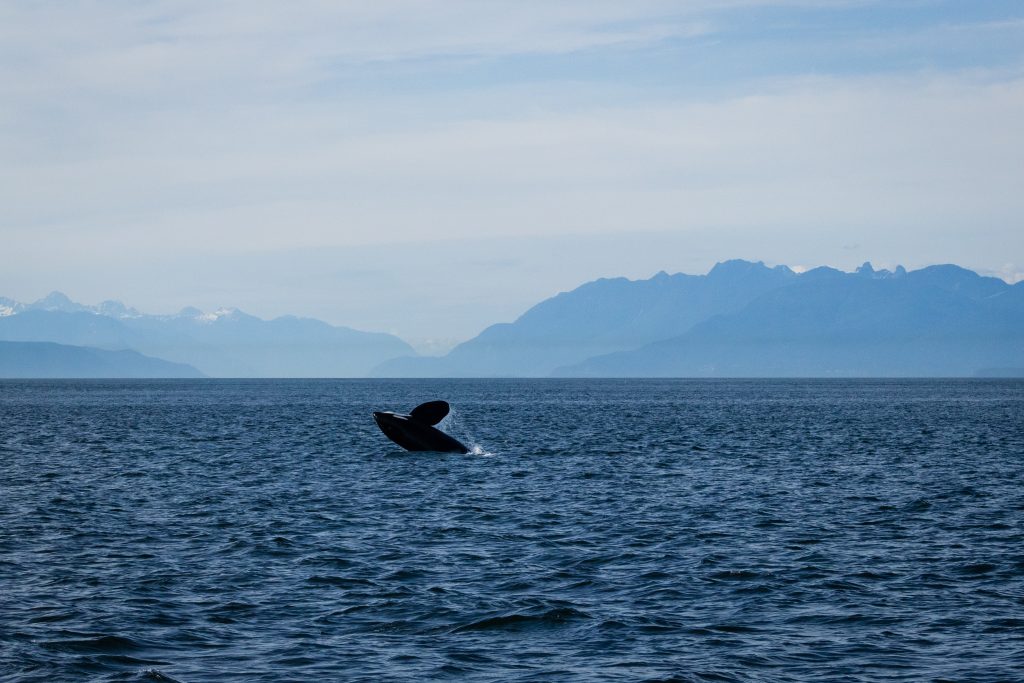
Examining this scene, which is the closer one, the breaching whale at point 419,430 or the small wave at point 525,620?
the small wave at point 525,620

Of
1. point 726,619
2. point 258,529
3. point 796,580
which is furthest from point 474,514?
point 726,619

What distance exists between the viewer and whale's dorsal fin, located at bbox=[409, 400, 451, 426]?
57.8 meters

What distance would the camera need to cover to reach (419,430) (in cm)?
6072

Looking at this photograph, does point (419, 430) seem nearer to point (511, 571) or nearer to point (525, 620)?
point (511, 571)

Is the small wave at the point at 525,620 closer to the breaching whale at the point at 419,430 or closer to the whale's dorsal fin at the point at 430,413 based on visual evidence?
the whale's dorsal fin at the point at 430,413

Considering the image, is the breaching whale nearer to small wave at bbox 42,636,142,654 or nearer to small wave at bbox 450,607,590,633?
small wave at bbox 450,607,590,633

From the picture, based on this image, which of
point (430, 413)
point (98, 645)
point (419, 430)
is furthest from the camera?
point (419, 430)

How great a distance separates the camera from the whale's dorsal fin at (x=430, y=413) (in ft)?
190

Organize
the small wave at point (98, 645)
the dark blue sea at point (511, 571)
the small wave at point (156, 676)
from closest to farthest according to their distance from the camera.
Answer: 1. the small wave at point (156, 676)
2. the dark blue sea at point (511, 571)
3. the small wave at point (98, 645)

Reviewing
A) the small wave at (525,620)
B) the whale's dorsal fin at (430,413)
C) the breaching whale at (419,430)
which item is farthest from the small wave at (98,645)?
the breaching whale at (419,430)

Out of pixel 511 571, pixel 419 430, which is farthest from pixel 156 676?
pixel 419 430

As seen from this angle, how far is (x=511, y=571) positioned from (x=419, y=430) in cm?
3391

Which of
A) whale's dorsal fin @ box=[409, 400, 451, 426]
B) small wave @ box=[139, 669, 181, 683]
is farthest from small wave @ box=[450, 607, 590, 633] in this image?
whale's dorsal fin @ box=[409, 400, 451, 426]

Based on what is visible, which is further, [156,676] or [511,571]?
[511,571]
